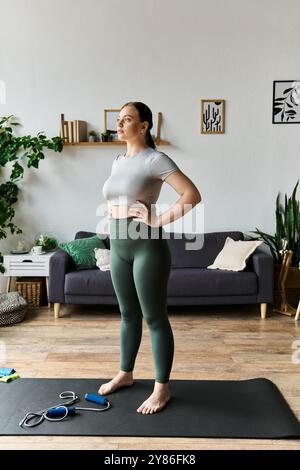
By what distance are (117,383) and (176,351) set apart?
0.80 meters

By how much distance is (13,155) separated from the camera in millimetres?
4758

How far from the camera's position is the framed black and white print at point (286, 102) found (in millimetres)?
4785

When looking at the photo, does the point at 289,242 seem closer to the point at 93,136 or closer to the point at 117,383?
the point at 93,136

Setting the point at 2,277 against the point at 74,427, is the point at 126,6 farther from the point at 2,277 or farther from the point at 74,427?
the point at 74,427

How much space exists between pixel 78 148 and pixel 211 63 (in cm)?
147

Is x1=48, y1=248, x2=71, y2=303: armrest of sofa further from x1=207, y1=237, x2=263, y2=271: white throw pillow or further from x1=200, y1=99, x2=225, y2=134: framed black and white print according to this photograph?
x1=200, y1=99, x2=225, y2=134: framed black and white print

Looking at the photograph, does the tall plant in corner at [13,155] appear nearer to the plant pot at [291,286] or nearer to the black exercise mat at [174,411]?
the black exercise mat at [174,411]

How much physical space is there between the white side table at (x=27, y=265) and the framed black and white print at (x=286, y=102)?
2477mm

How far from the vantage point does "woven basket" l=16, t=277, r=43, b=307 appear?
4699mm

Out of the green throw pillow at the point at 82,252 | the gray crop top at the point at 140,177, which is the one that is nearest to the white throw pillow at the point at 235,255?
the green throw pillow at the point at 82,252

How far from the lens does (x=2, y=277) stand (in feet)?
16.4

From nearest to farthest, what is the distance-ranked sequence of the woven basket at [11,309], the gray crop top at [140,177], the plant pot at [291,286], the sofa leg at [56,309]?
the gray crop top at [140,177] → the woven basket at [11,309] → the sofa leg at [56,309] → the plant pot at [291,286]

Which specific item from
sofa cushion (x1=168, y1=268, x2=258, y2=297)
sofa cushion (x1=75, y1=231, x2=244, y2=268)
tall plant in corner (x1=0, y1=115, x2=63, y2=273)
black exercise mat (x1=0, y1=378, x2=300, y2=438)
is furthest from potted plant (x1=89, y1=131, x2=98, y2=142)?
black exercise mat (x1=0, y1=378, x2=300, y2=438)
